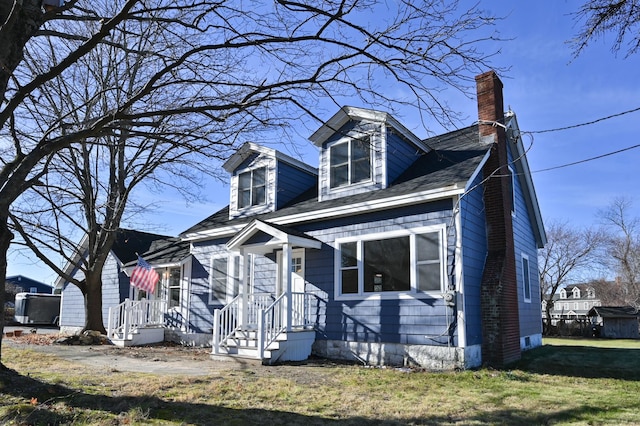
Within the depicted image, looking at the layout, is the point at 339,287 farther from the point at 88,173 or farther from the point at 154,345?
the point at 88,173

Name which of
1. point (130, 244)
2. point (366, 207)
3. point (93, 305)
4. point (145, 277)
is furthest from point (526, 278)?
point (130, 244)

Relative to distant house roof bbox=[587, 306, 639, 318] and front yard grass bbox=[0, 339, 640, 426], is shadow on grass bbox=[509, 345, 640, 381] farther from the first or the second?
distant house roof bbox=[587, 306, 639, 318]

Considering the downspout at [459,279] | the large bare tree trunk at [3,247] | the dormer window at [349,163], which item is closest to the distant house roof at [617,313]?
the dormer window at [349,163]

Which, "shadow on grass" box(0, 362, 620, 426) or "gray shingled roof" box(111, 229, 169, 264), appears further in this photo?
"gray shingled roof" box(111, 229, 169, 264)

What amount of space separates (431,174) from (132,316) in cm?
1119

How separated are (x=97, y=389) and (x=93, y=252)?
12.0 metres

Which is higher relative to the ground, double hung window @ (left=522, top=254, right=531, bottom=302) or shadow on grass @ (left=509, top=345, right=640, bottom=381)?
double hung window @ (left=522, top=254, right=531, bottom=302)

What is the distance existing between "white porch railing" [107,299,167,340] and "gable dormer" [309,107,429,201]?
7.70m

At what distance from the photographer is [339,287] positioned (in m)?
12.0

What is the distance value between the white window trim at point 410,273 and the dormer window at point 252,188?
13.6 feet

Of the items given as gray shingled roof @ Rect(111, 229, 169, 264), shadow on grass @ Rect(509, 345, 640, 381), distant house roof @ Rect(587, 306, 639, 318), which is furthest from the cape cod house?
distant house roof @ Rect(587, 306, 639, 318)

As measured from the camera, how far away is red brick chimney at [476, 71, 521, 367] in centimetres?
1070

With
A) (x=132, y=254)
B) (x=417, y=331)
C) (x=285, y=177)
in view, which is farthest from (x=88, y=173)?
(x=417, y=331)

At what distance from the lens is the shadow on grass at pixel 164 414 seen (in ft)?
18.0
